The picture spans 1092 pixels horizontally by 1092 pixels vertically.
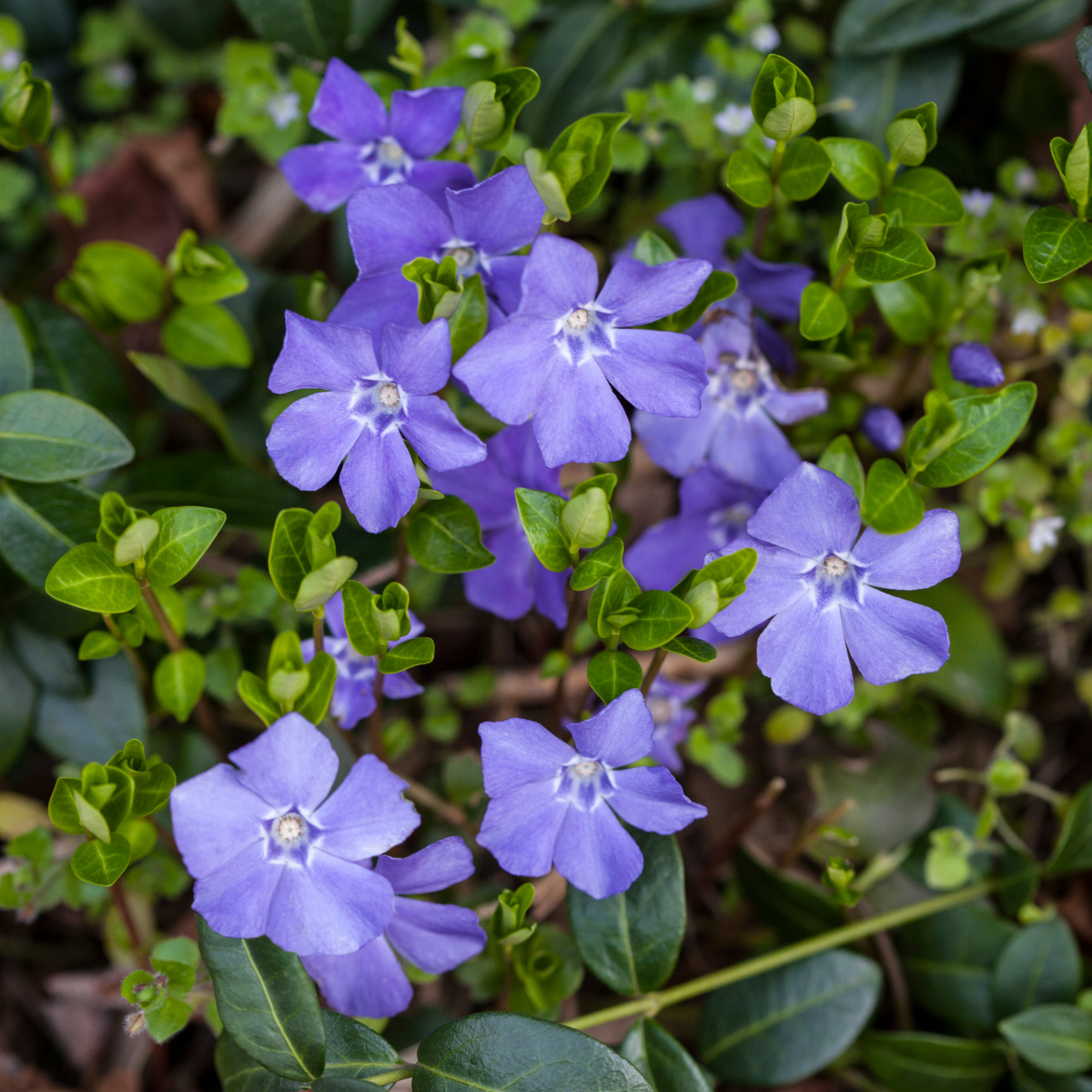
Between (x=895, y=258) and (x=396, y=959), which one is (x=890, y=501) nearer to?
(x=895, y=258)

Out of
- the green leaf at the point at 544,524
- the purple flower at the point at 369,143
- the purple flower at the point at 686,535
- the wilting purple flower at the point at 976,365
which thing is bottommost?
the purple flower at the point at 686,535

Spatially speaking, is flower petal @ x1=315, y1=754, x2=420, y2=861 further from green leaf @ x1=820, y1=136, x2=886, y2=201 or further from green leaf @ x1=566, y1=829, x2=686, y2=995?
green leaf @ x1=820, y1=136, x2=886, y2=201

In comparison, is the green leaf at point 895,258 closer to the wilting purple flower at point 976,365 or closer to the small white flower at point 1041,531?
the wilting purple flower at point 976,365

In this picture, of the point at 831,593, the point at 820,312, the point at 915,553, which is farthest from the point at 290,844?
the point at 820,312

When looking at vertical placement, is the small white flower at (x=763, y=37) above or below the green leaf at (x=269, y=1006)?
above

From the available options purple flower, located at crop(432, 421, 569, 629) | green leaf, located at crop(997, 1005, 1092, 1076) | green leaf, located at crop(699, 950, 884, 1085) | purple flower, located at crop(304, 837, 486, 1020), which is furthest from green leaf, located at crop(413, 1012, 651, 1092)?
green leaf, located at crop(997, 1005, 1092, 1076)

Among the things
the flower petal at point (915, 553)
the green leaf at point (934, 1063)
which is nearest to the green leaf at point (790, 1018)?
the green leaf at point (934, 1063)

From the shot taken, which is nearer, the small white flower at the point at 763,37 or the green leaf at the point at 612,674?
the green leaf at the point at 612,674
